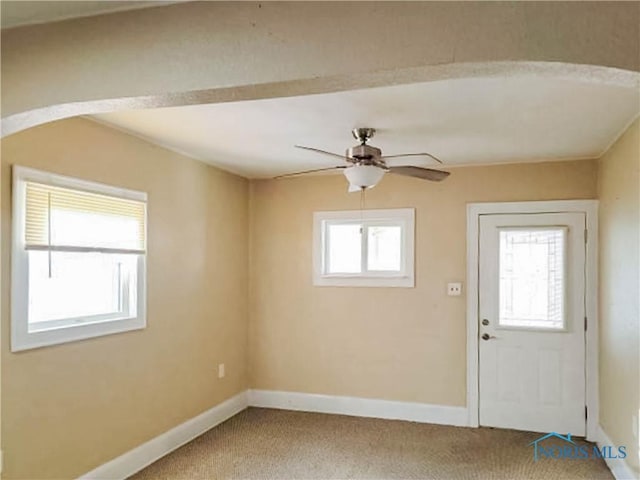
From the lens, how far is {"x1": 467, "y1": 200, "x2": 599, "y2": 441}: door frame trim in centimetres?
416

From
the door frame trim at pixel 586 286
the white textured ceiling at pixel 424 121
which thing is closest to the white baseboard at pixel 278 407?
the door frame trim at pixel 586 286

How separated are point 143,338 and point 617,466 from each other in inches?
134

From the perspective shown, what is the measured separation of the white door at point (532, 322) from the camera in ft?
13.9

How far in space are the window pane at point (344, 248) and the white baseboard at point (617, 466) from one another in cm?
243

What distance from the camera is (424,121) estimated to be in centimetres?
310

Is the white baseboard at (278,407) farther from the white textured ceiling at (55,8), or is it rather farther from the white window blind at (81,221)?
the white textured ceiling at (55,8)

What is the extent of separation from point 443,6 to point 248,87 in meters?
0.65

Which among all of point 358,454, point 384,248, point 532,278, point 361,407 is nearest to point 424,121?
point 384,248

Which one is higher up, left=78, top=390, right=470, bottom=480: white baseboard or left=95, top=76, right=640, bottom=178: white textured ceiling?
left=95, top=76, right=640, bottom=178: white textured ceiling

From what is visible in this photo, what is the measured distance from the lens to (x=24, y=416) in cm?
267

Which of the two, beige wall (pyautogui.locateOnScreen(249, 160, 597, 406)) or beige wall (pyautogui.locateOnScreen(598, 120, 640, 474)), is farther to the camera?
beige wall (pyautogui.locateOnScreen(249, 160, 597, 406))

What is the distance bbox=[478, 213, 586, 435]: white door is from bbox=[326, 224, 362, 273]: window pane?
117 centimetres

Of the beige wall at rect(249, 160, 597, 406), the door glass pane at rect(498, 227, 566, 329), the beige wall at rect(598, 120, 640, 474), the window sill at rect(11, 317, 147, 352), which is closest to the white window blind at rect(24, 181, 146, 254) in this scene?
the window sill at rect(11, 317, 147, 352)

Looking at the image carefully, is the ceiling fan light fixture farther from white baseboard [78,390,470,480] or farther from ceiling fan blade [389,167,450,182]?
white baseboard [78,390,470,480]
